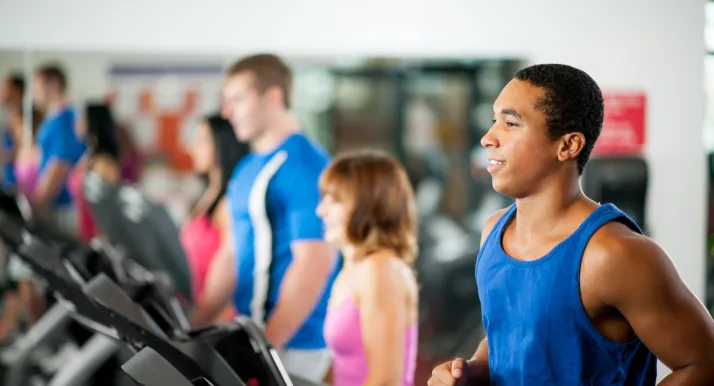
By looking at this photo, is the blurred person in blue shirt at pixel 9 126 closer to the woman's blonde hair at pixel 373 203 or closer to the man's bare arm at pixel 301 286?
the man's bare arm at pixel 301 286

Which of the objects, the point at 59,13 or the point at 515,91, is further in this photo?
the point at 59,13

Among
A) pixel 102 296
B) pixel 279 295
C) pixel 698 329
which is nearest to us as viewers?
pixel 698 329

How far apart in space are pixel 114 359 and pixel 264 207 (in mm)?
1188

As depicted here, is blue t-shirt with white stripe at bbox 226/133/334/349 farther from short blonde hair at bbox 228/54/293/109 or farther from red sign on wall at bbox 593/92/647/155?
red sign on wall at bbox 593/92/647/155

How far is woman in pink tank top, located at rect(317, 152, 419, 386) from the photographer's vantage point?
233 centimetres

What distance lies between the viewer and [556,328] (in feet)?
4.81

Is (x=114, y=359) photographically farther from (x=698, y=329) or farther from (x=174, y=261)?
(x=698, y=329)

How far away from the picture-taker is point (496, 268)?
1570mm

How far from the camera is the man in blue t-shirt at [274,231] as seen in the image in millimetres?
3605

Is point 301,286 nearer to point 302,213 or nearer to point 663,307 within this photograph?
point 302,213

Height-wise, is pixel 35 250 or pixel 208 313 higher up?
pixel 35 250

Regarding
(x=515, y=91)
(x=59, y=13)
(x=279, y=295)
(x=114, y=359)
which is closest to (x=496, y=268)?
(x=515, y=91)

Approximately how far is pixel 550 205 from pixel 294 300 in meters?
2.25

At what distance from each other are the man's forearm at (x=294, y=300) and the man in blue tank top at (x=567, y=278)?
6.74ft
